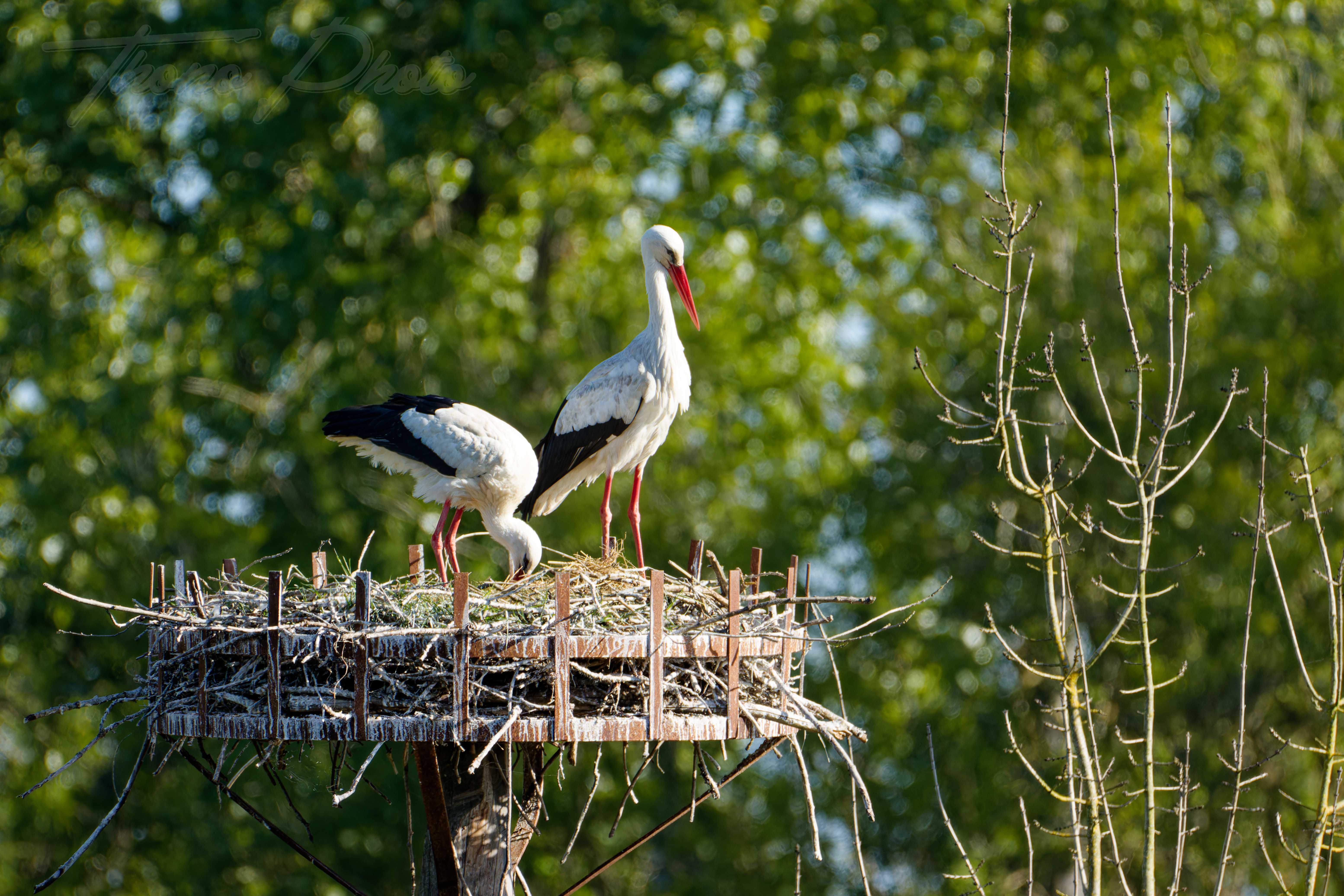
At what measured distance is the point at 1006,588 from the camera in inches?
473

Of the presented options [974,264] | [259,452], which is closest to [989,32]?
[974,264]

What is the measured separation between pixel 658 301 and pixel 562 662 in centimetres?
313

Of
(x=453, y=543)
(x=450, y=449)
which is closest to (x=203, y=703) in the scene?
(x=453, y=543)

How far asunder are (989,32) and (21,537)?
10624 millimetres

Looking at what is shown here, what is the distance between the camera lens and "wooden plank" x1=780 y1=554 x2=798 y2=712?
3.90 metres

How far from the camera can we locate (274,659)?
360 centimetres

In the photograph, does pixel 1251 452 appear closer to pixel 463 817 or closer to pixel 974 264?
pixel 974 264

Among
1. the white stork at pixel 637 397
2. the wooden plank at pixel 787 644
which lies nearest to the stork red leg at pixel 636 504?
the white stork at pixel 637 397

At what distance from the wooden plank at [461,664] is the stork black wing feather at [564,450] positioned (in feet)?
9.97

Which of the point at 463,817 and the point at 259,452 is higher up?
the point at 463,817

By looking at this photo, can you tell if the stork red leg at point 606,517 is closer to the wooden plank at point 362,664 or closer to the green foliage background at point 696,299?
the wooden plank at point 362,664

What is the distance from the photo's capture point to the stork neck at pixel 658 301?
6.40 m

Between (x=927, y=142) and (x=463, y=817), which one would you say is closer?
(x=463, y=817)

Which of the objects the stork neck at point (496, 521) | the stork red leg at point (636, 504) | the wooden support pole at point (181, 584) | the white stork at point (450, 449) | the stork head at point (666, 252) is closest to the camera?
the wooden support pole at point (181, 584)
